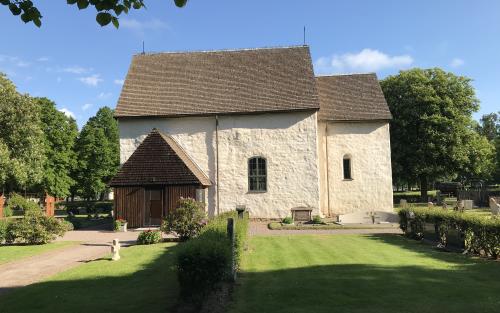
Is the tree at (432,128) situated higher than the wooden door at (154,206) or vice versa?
the tree at (432,128)

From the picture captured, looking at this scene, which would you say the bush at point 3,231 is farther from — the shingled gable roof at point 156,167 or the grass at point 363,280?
the grass at point 363,280

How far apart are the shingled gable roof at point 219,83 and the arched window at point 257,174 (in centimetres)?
358

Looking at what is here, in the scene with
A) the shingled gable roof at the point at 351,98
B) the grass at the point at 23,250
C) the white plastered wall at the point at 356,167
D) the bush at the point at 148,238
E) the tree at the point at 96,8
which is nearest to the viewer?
the tree at the point at 96,8

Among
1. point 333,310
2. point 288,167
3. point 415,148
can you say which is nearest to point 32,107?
point 288,167

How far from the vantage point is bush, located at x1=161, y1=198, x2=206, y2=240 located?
1866cm

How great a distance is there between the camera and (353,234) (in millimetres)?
20500

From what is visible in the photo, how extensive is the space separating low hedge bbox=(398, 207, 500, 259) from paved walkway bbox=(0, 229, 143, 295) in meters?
13.2

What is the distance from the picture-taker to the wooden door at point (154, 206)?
1038 inches

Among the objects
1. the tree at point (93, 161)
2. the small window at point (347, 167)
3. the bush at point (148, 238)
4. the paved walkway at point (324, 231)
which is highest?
the tree at point (93, 161)

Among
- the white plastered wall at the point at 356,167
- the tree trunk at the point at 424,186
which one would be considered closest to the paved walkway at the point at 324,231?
the white plastered wall at the point at 356,167

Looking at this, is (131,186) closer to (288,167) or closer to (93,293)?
(288,167)

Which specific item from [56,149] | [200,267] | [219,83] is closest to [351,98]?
[219,83]

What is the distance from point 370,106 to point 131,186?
728 inches

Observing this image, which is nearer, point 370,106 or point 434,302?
point 434,302
